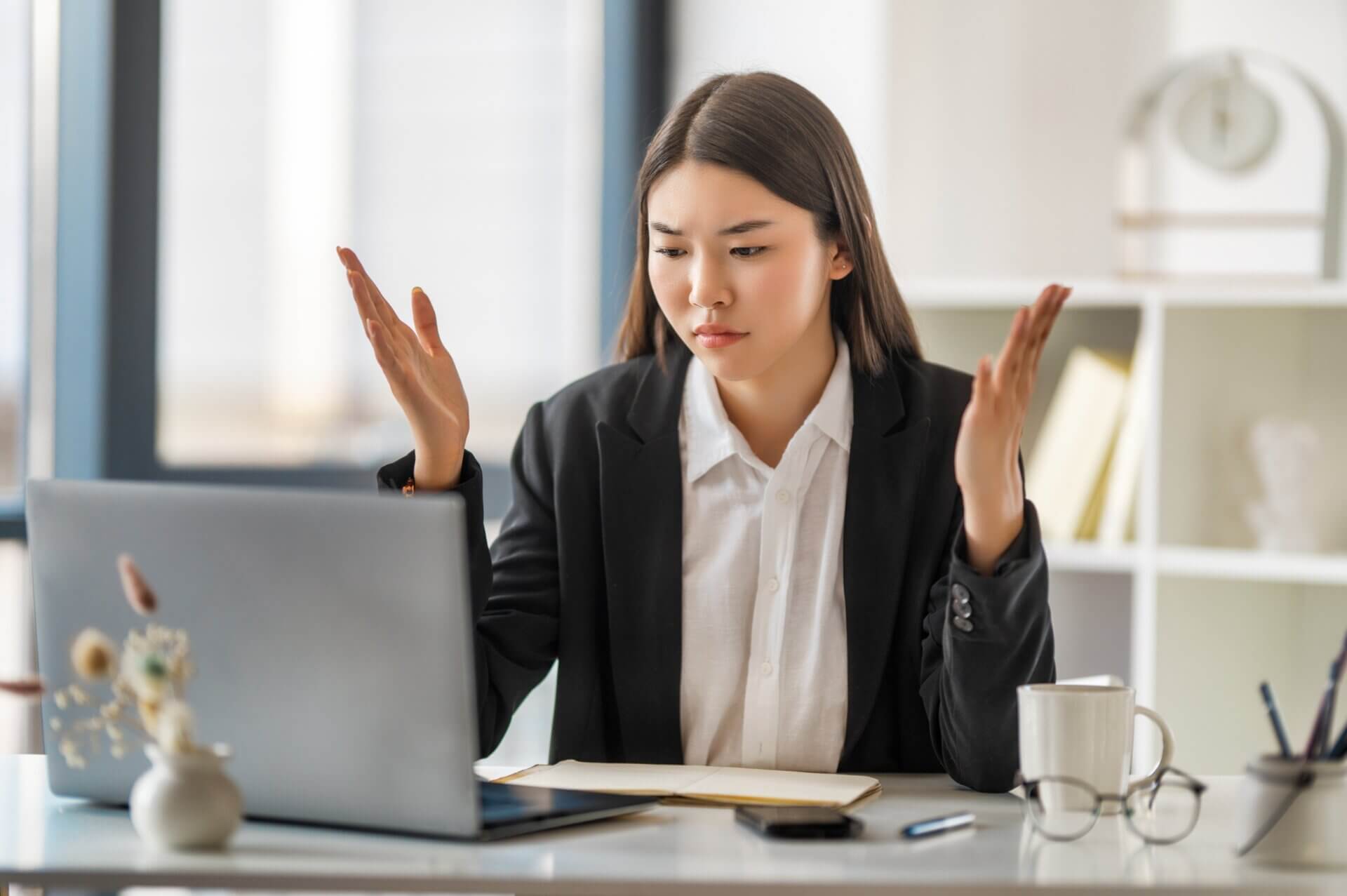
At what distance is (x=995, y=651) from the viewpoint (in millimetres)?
1366

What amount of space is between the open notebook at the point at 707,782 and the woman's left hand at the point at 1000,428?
0.26 meters

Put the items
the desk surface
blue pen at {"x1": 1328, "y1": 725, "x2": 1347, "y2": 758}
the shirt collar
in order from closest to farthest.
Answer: the desk surface
blue pen at {"x1": 1328, "y1": 725, "x2": 1347, "y2": 758}
the shirt collar

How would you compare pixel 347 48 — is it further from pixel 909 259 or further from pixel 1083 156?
pixel 1083 156

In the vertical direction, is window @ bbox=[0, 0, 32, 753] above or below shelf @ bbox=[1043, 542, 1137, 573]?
above

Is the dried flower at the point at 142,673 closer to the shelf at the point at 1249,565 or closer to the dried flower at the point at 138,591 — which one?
the dried flower at the point at 138,591

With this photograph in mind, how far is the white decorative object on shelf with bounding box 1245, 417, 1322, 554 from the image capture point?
246cm

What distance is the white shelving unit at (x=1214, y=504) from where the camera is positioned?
8.17 ft

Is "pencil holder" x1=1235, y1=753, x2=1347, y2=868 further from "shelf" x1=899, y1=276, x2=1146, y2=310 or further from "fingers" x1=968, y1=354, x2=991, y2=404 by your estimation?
"shelf" x1=899, y1=276, x2=1146, y2=310

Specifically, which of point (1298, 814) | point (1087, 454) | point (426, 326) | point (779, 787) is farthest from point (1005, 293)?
point (1298, 814)

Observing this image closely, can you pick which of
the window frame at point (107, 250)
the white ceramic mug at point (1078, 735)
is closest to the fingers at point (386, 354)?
the white ceramic mug at point (1078, 735)

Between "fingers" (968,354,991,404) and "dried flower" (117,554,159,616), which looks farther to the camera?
"fingers" (968,354,991,404)

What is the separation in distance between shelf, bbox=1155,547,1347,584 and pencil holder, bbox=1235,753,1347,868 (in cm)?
141

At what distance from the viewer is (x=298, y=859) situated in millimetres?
1048

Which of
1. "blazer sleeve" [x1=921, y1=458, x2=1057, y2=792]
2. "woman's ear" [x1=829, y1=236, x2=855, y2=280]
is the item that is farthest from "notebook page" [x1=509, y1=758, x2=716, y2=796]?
"woman's ear" [x1=829, y1=236, x2=855, y2=280]
